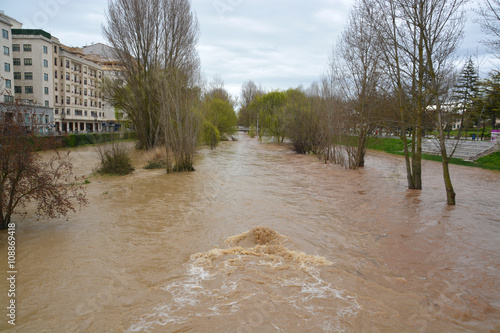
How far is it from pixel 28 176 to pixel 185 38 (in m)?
18.6

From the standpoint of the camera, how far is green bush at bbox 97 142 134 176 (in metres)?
16.5

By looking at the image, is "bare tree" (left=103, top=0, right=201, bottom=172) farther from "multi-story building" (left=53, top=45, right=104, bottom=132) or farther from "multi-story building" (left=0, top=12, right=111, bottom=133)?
"multi-story building" (left=53, top=45, right=104, bottom=132)

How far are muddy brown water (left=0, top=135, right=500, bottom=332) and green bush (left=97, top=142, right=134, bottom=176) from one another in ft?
16.8

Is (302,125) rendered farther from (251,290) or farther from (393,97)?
(251,290)

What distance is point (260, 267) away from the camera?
6.02m

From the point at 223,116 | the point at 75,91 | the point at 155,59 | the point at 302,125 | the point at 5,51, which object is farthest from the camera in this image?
the point at 75,91

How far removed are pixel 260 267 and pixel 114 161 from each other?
12.8 meters

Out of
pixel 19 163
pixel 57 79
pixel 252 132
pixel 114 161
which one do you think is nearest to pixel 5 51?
pixel 57 79

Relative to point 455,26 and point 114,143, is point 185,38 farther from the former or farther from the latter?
point 455,26

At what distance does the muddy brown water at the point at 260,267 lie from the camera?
442 cm

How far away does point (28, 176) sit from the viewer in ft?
23.3

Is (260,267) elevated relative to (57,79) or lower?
lower

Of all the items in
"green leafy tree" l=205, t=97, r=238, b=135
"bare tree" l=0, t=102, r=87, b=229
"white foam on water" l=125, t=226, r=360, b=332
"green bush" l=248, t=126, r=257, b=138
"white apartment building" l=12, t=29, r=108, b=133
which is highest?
"white apartment building" l=12, t=29, r=108, b=133

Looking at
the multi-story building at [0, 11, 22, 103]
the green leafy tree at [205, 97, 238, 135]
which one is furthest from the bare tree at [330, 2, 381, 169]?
the multi-story building at [0, 11, 22, 103]
